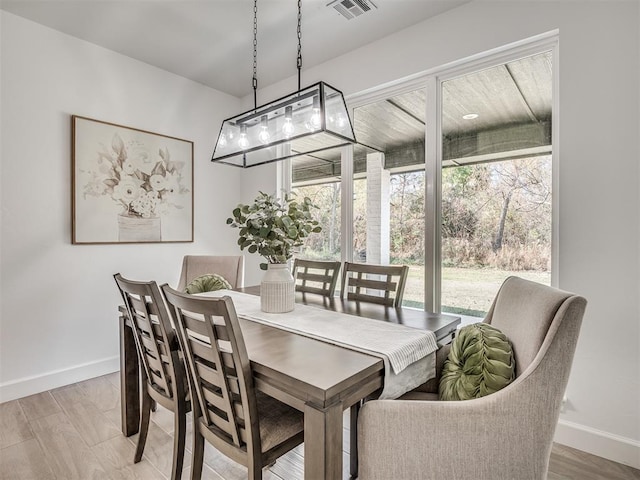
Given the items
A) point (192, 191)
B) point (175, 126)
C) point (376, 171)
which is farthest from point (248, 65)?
point (376, 171)

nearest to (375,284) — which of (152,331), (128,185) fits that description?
(152,331)

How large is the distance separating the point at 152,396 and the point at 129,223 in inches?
73.3

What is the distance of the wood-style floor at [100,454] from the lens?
5.66 ft

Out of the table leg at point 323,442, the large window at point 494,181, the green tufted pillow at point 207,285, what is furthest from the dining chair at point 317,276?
the table leg at point 323,442

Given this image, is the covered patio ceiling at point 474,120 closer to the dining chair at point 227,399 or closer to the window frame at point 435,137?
the window frame at point 435,137

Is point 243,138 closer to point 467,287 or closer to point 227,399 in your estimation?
point 227,399

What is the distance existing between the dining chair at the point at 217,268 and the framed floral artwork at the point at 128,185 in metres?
0.47

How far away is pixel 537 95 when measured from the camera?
7.25ft

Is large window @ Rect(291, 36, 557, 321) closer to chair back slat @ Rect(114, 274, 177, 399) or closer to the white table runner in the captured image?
the white table runner

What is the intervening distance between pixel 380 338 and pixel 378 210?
5.58 ft

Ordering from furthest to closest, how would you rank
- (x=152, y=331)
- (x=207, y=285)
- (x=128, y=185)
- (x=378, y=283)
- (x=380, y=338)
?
1. (x=128, y=185)
2. (x=207, y=285)
3. (x=378, y=283)
4. (x=152, y=331)
5. (x=380, y=338)

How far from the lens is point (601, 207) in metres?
1.90

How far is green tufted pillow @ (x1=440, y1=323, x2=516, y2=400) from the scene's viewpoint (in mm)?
1188

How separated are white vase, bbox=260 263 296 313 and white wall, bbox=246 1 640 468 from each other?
5.15ft
